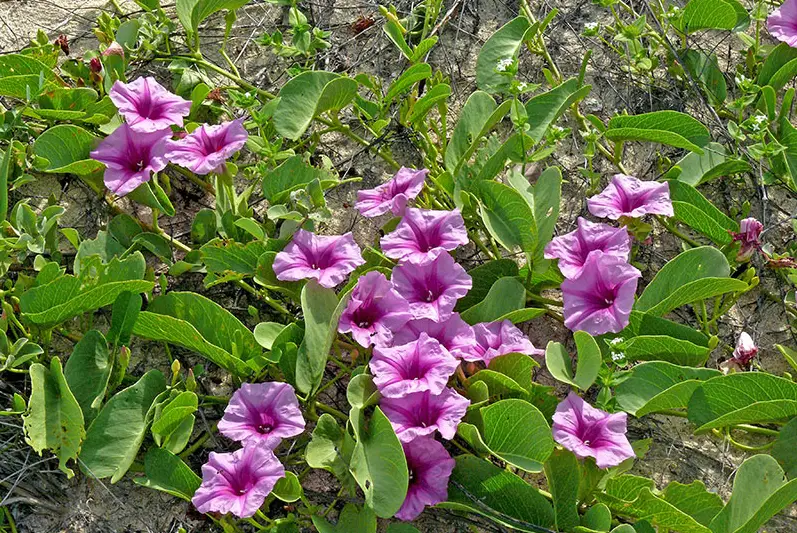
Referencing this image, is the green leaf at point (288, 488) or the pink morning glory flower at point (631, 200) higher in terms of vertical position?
the pink morning glory flower at point (631, 200)

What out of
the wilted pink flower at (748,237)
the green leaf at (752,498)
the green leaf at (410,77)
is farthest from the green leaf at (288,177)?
the green leaf at (752,498)

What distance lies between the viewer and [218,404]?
6.32ft

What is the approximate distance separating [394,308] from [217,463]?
46 centimetres

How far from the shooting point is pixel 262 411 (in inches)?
68.6

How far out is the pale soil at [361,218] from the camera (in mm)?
1818

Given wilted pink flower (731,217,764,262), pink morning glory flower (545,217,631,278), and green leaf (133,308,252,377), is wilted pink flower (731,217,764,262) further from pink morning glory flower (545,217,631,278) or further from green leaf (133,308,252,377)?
green leaf (133,308,252,377)

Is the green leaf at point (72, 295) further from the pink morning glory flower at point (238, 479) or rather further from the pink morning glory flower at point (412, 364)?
the pink morning glory flower at point (412, 364)

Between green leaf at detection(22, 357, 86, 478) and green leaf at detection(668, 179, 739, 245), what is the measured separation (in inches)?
53.8

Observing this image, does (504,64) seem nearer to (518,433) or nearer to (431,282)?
(431,282)

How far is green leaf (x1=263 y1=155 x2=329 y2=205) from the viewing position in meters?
2.05

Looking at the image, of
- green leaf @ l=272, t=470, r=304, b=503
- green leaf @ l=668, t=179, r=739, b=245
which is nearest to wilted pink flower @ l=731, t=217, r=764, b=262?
green leaf @ l=668, t=179, r=739, b=245

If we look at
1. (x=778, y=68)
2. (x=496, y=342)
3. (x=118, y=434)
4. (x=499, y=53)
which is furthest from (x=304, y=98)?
(x=778, y=68)

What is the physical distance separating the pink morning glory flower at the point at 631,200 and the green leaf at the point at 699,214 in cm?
6

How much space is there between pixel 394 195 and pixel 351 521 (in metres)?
0.74
